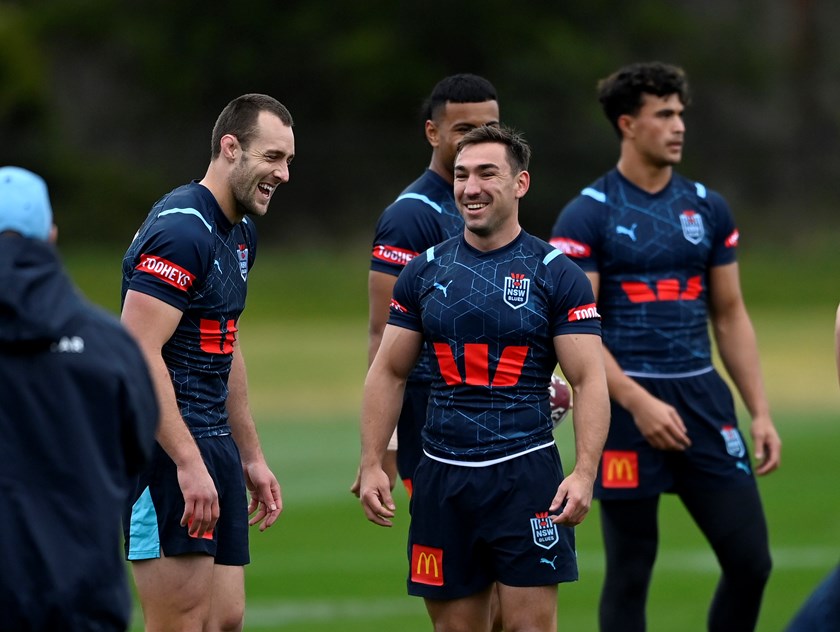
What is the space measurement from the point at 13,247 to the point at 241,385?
2261 millimetres

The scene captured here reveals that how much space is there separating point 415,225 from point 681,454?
158cm

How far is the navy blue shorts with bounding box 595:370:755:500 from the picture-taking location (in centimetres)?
695

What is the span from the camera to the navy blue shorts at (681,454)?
22.8 ft

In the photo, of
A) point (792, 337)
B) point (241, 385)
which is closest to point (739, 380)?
point (241, 385)

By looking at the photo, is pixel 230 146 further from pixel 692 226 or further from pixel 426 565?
pixel 692 226

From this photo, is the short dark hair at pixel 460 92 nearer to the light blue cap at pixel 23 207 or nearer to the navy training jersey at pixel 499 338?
the navy training jersey at pixel 499 338

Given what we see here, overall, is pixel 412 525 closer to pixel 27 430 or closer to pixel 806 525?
pixel 27 430

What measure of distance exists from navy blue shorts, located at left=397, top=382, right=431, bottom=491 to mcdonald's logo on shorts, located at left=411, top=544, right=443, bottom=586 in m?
1.07

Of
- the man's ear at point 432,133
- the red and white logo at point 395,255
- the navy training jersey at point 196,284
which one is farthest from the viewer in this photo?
the man's ear at point 432,133

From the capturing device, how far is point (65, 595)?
3.80 meters

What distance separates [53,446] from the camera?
382 centimetres

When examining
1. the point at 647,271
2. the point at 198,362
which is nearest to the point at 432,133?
the point at 647,271

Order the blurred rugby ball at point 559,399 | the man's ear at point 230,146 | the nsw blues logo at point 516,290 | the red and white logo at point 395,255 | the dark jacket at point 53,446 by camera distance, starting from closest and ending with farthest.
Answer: the dark jacket at point 53,446
the nsw blues logo at point 516,290
the man's ear at point 230,146
the blurred rugby ball at point 559,399
the red and white logo at point 395,255

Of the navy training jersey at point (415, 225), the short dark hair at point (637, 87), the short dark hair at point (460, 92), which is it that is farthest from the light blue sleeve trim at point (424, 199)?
the short dark hair at point (637, 87)
